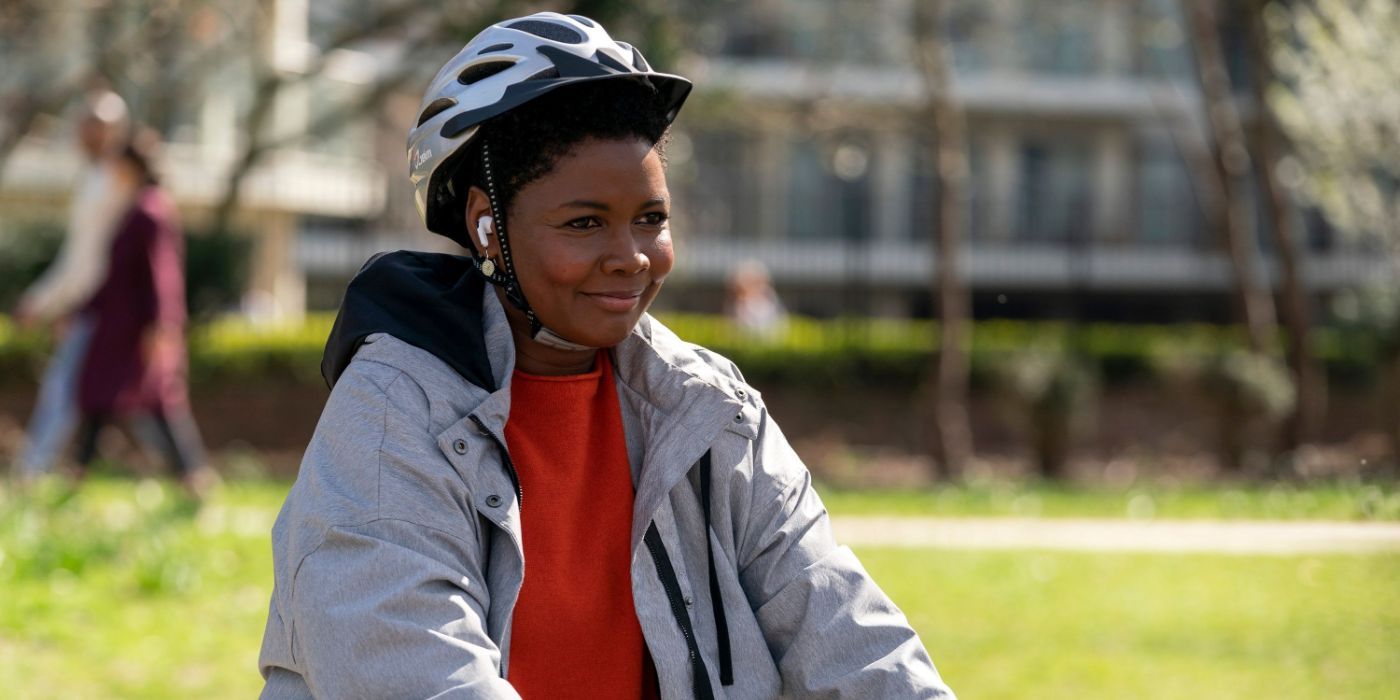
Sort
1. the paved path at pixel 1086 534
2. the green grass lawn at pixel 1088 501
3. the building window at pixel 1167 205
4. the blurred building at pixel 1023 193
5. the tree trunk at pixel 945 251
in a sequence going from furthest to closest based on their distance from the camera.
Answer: the building window at pixel 1167 205
the blurred building at pixel 1023 193
the tree trunk at pixel 945 251
the green grass lawn at pixel 1088 501
the paved path at pixel 1086 534

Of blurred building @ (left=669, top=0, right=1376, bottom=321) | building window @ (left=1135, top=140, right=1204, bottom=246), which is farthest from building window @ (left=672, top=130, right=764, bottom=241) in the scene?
building window @ (left=1135, top=140, right=1204, bottom=246)

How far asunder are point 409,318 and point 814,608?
71 cm

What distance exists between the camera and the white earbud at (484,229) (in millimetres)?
2520

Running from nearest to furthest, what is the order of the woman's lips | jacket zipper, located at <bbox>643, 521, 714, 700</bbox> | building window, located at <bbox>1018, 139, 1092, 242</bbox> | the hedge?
jacket zipper, located at <bbox>643, 521, 714, 700</bbox>
the woman's lips
the hedge
building window, located at <bbox>1018, 139, 1092, 242</bbox>

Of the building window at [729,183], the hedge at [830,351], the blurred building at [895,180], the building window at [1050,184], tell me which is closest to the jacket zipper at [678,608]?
the hedge at [830,351]

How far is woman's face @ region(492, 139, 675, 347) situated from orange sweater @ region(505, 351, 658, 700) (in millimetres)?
153

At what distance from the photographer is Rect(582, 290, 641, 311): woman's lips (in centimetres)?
248

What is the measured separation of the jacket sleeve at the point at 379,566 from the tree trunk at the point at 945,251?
35.7 feet

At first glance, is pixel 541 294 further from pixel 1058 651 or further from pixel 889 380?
pixel 889 380

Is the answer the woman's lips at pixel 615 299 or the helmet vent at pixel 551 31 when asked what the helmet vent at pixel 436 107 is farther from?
the woman's lips at pixel 615 299

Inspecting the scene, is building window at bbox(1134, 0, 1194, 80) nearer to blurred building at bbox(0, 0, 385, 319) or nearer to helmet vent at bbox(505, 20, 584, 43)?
blurred building at bbox(0, 0, 385, 319)

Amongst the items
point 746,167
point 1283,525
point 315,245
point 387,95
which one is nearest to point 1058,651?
point 1283,525

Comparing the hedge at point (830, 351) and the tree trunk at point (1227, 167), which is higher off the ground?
the tree trunk at point (1227, 167)

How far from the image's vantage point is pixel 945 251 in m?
13.6
